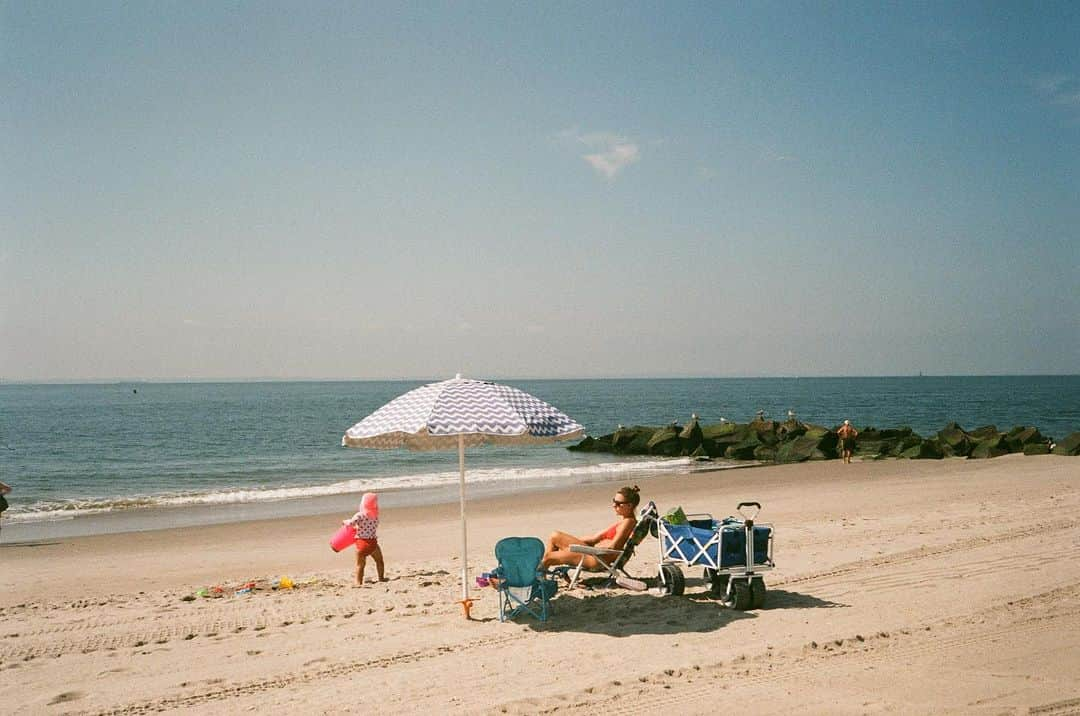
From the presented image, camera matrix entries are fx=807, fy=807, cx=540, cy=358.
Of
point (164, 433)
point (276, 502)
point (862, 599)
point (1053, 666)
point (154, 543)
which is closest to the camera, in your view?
point (1053, 666)

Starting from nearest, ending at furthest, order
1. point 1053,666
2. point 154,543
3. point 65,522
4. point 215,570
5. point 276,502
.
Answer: point 1053,666, point 215,570, point 154,543, point 65,522, point 276,502

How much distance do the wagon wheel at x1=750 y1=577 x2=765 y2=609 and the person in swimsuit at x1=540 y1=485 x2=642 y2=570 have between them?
52.2 inches

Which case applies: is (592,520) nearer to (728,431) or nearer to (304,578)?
(304,578)

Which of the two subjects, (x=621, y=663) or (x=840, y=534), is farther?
(x=840, y=534)

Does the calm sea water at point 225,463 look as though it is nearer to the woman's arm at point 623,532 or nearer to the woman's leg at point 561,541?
the woman's leg at point 561,541

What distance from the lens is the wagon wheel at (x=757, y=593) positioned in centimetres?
764

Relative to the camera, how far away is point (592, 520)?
15453 millimetres

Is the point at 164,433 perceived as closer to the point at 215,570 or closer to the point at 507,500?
the point at 507,500

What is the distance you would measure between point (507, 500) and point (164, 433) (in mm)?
41221

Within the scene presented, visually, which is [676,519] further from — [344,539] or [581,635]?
[344,539]

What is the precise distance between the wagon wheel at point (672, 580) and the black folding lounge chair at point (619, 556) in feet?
0.68

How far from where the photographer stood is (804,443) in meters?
30.3

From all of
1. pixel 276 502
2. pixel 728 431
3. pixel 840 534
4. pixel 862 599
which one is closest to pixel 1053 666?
pixel 862 599

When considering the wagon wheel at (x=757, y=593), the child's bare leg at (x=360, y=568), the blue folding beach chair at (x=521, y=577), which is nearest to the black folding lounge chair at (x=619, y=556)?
the blue folding beach chair at (x=521, y=577)
